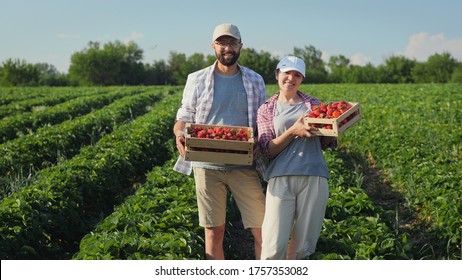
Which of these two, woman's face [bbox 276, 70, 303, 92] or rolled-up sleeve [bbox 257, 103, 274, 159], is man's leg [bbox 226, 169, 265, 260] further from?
woman's face [bbox 276, 70, 303, 92]

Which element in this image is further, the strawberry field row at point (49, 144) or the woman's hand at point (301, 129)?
the strawberry field row at point (49, 144)

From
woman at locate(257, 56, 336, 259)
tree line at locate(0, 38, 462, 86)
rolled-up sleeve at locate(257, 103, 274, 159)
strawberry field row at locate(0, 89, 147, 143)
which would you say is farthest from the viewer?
tree line at locate(0, 38, 462, 86)

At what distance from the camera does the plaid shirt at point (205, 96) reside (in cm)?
425

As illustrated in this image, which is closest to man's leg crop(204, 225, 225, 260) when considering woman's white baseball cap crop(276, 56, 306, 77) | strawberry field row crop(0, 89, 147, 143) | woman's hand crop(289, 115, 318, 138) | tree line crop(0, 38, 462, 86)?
woman's hand crop(289, 115, 318, 138)

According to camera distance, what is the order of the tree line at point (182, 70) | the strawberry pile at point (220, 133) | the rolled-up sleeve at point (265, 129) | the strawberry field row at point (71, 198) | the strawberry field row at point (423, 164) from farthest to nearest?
the tree line at point (182, 70) → the strawberry field row at point (423, 164) → the strawberry field row at point (71, 198) → the strawberry pile at point (220, 133) → the rolled-up sleeve at point (265, 129)

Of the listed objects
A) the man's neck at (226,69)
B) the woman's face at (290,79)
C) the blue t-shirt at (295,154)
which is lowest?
the blue t-shirt at (295,154)

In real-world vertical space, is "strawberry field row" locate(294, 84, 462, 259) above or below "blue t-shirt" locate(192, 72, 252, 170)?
below

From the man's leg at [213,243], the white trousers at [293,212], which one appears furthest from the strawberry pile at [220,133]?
the man's leg at [213,243]

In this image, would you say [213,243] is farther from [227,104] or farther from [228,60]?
[228,60]

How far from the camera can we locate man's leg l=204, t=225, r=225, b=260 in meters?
4.46

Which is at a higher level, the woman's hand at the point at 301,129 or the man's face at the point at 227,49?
the man's face at the point at 227,49

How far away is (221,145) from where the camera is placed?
402 cm

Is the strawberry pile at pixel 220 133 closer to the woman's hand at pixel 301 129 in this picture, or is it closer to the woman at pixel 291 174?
the woman at pixel 291 174

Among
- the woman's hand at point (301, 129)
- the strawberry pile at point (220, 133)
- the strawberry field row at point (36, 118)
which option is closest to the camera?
the woman's hand at point (301, 129)
